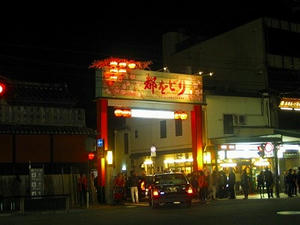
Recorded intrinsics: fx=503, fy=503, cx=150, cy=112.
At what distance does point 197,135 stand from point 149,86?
559cm

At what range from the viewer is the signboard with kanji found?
33031 mm

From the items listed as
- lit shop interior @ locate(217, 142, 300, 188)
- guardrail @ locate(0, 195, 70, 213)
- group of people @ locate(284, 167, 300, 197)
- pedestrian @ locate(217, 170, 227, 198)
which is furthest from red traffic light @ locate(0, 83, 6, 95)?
lit shop interior @ locate(217, 142, 300, 188)

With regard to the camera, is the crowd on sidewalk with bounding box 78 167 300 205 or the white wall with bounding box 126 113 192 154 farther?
the white wall with bounding box 126 113 192 154

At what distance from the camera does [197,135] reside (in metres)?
37.3

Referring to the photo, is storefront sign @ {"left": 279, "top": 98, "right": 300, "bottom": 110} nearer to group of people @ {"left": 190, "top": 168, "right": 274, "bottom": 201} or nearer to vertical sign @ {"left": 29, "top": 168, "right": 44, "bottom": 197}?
group of people @ {"left": 190, "top": 168, "right": 274, "bottom": 201}

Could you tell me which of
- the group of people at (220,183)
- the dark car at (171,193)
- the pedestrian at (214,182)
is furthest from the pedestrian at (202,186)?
the dark car at (171,193)

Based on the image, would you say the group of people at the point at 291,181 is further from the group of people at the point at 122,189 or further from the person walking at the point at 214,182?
the group of people at the point at 122,189

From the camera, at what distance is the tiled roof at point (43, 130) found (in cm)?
2834

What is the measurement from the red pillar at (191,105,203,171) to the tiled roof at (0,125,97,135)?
29.6 ft

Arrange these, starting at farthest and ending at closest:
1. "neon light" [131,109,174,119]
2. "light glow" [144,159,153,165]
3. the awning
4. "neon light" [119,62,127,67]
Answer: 1. "light glow" [144,159,153,165]
2. the awning
3. "neon light" [131,109,174,119]
4. "neon light" [119,62,127,67]

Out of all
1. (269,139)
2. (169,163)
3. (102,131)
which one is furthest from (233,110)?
(102,131)

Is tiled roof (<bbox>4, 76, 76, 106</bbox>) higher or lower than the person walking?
higher

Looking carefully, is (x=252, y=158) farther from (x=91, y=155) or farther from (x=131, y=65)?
(x=91, y=155)

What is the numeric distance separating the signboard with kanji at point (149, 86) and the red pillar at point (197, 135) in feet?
3.06
